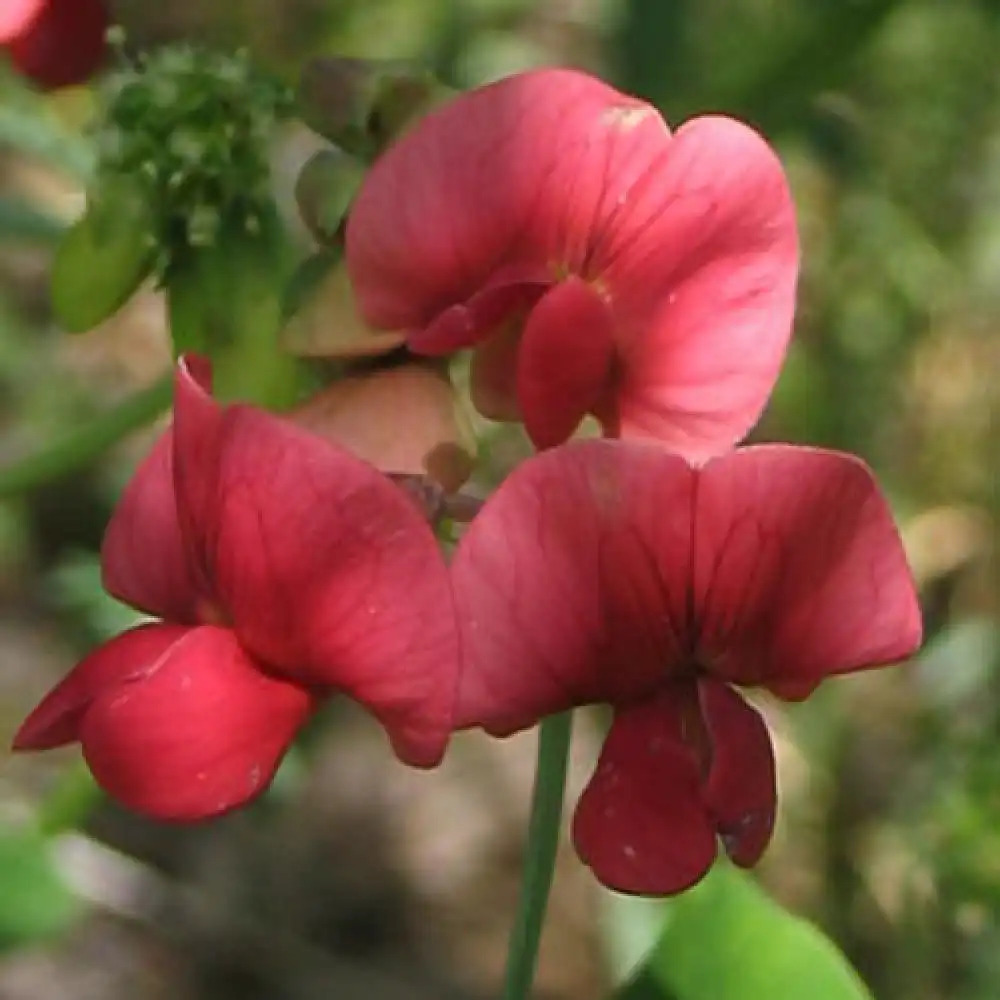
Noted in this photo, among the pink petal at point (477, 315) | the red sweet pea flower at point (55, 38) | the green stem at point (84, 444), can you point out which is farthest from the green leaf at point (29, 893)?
the pink petal at point (477, 315)

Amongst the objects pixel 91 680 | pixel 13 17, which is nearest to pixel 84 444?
pixel 13 17

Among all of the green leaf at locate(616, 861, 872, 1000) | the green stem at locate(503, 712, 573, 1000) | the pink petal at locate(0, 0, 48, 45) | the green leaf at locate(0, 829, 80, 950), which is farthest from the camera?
the green leaf at locate(0, 829, 80, 950)

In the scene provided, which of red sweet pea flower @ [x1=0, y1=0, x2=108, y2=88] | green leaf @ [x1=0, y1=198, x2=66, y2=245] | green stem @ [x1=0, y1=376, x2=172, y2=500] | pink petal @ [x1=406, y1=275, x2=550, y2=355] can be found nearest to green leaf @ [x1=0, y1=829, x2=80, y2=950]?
green stem @ [x1=0, y1=376, x2=172, y2=500]

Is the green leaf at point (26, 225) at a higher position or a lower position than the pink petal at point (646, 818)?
lower

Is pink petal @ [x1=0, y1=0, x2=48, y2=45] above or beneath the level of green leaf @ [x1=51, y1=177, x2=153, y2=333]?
above

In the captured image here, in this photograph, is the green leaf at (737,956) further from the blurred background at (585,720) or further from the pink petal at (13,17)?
the pink petal at (13,17)

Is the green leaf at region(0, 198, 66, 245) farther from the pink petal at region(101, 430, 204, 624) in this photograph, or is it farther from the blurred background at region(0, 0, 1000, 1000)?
the pink petal at region(101, 430, 204, 624)

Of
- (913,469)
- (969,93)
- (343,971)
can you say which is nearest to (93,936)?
(343,971)
